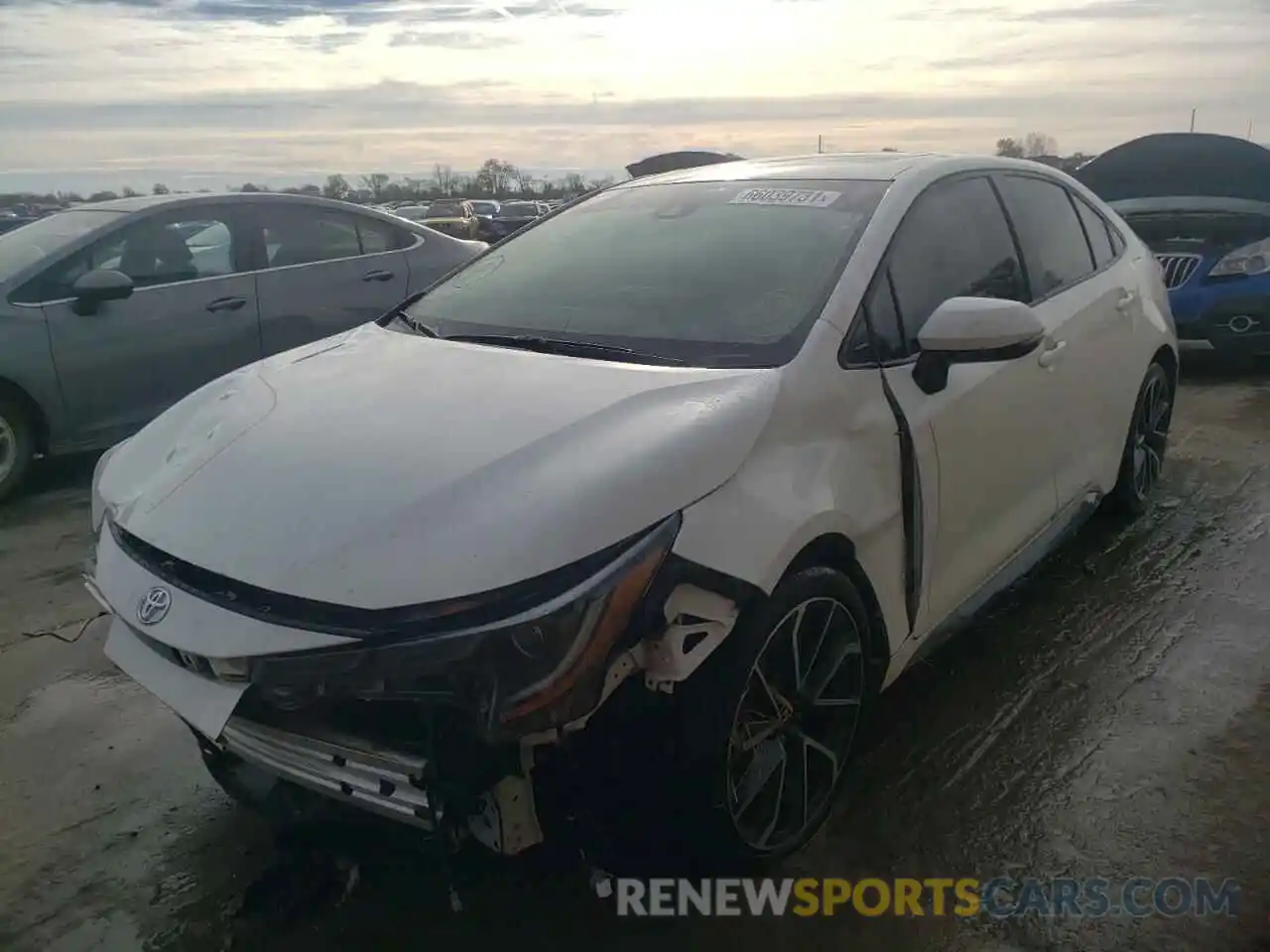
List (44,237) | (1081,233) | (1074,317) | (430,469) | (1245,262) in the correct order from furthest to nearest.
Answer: (1245,262)
(44,237)
(1081,233)
(1074,317)
(430,469)

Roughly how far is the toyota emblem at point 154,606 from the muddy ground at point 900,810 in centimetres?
65

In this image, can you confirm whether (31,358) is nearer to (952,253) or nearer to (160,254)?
(160,254)

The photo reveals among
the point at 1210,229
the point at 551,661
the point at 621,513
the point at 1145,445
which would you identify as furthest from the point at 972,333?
the point at 1210,229

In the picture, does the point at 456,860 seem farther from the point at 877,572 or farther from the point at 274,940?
the point at 877,572

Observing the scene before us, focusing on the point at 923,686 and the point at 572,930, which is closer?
the point at 572,930

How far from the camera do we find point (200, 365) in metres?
6.11

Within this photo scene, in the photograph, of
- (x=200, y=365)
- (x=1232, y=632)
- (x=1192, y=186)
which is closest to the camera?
(x=1232, y=632)

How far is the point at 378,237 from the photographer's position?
7082 millimetres

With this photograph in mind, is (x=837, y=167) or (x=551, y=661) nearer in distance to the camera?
(x=551, y=661)

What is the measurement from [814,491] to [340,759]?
3.83ft

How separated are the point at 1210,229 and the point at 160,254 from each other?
7.15 meters

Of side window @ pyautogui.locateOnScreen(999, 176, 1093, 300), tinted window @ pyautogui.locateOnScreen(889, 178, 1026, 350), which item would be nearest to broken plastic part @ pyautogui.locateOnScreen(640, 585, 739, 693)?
tinted window @ pyautogui.locateOnScreen(889, 178, 1026, 350)

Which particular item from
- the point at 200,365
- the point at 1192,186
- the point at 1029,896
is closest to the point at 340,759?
the point at 1029,896

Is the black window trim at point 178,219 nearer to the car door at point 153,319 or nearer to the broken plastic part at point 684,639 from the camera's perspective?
the car door at point 153,319
